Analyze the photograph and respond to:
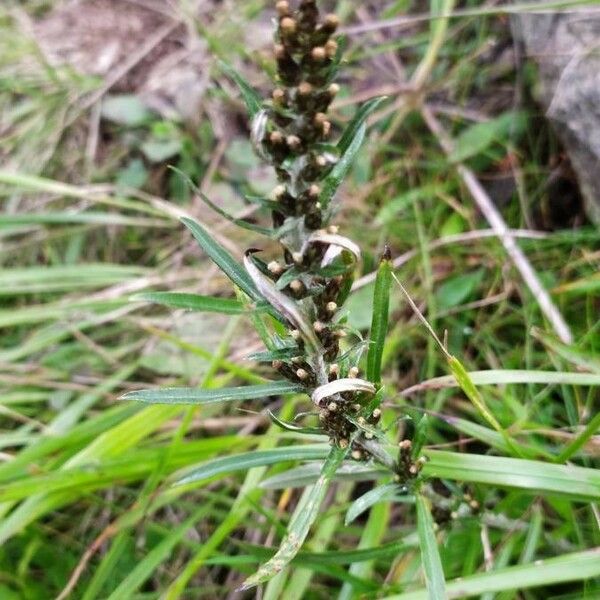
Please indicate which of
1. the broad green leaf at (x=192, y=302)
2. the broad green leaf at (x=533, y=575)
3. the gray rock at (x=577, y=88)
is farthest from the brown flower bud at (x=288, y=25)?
the gray rock at (x=577, y=88)

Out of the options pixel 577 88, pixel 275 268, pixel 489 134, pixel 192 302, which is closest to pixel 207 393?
pixel 192 302

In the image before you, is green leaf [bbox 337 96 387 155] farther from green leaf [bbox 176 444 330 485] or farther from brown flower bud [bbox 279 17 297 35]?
green leaf [bbox 176 444 330 485]

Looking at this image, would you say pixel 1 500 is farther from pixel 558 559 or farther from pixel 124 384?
pixel 558 559

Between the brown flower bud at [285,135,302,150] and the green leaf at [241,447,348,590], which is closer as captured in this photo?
the brown flower bud at [285,135,302,150]

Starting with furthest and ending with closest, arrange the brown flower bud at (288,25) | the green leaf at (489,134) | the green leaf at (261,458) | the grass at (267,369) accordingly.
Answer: the green leaf at (489,134) → the grass at (267,369) → the green leaf at (261,458) → the brown flower bud at (288,25)

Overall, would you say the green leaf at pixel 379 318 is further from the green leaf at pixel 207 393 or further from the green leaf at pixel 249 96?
the green leaf at pixel 249 96

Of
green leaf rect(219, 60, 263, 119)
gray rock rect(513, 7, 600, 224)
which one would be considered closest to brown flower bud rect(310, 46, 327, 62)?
green leaf rect(219, 60, 263, 119)

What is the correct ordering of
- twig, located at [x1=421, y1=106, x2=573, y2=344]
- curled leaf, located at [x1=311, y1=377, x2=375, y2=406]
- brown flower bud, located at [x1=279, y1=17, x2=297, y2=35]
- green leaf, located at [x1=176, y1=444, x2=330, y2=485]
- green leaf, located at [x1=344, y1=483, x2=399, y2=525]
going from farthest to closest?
twig, located at [x1=421, y1=106, x2=573, y2=344] → green leaf, located at [x1=176, y1=444, x2=330, y2=485] → green leaf, located at [x1=344, y1=483, x2=399, y2=525] → curled leaf, located at [x1=311, y1=377, x2=375, y2=406] → brown flower bud, located at [x1=279, y1=17, x2=297, y2=35]

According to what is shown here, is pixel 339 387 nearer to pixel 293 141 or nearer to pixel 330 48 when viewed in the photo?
pixel 293 141

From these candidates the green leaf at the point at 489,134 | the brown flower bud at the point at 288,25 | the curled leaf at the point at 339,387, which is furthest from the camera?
the green leaf at the point at 489,134
